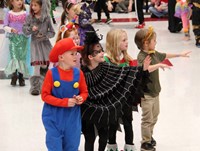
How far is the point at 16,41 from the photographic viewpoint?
6.50 m

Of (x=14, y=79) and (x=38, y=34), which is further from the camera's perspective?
(x=14, y=79)

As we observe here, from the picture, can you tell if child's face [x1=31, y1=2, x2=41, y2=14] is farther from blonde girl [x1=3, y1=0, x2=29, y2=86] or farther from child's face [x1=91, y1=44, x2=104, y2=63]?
child's face [x1=91, y1=44, x2=104, y2=63]

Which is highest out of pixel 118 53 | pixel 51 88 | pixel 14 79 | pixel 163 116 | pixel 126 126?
pixel 118 53

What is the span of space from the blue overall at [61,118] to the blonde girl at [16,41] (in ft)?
9.51

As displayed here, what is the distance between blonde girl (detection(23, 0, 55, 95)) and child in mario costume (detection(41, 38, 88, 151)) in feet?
8.02

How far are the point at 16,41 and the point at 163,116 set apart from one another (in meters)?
2.30

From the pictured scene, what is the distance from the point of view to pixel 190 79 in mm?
6812

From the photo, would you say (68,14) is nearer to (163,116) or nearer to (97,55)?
(163,116)

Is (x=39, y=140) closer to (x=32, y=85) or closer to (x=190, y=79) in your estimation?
(x=32, y=85)

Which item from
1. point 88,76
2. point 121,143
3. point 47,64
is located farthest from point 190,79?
point 88,76

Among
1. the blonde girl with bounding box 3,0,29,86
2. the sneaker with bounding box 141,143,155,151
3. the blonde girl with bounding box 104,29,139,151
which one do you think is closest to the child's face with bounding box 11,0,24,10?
the blonde girl with bounding box 3,0,29,86

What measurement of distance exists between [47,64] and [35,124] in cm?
124

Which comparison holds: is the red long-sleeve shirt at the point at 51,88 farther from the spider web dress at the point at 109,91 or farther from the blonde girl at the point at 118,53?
the blonde girl at the point at 118,53

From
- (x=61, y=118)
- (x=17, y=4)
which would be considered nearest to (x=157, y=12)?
(x=17, y=4)
